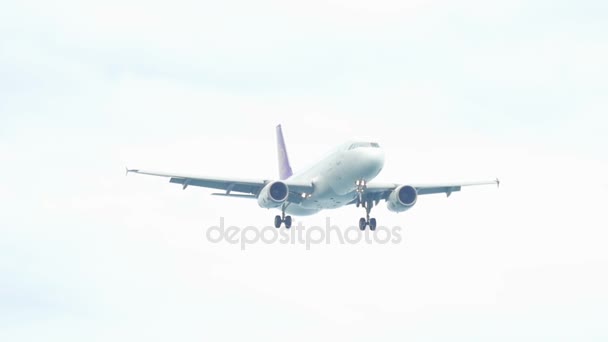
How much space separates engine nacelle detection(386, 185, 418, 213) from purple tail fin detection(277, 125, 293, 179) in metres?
17.1

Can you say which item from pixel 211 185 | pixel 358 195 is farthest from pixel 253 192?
pixel 358 195

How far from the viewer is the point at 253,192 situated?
2766 inches

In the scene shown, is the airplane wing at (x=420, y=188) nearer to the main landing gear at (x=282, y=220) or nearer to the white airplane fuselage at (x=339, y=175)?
the white airplane fuselage at (x=339, y=175)

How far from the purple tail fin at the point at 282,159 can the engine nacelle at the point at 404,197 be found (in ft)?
56.1

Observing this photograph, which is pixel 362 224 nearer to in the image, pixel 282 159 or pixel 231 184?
pixel 231 184

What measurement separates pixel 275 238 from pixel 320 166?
591 centimetres

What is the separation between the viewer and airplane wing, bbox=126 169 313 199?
67.1 metres

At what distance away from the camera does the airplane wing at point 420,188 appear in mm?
67688

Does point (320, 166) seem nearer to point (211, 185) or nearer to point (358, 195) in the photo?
Result: point (358, 195)

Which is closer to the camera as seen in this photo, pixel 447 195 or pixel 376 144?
pixel 376 144

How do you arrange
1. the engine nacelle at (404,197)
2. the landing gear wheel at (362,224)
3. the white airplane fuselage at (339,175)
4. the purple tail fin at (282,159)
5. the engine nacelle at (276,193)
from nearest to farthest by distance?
the white airplane fuselage at (339,175) → the engine nacelle at (276,193) → the engine nacelle at (404,197) → the landing gear wheel at (362,224) → the purple tail fin at (282,159)

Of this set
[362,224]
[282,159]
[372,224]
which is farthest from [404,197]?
[282,159]

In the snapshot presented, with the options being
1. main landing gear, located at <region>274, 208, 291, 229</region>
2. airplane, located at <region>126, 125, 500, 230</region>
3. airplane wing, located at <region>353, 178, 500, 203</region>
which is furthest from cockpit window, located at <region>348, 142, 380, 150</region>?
main landing gear, located at <region>274, 208, 291, 229</region>

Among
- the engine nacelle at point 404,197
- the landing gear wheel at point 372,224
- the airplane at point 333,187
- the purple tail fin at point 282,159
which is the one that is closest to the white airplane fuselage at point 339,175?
the airplane at point 333,187
